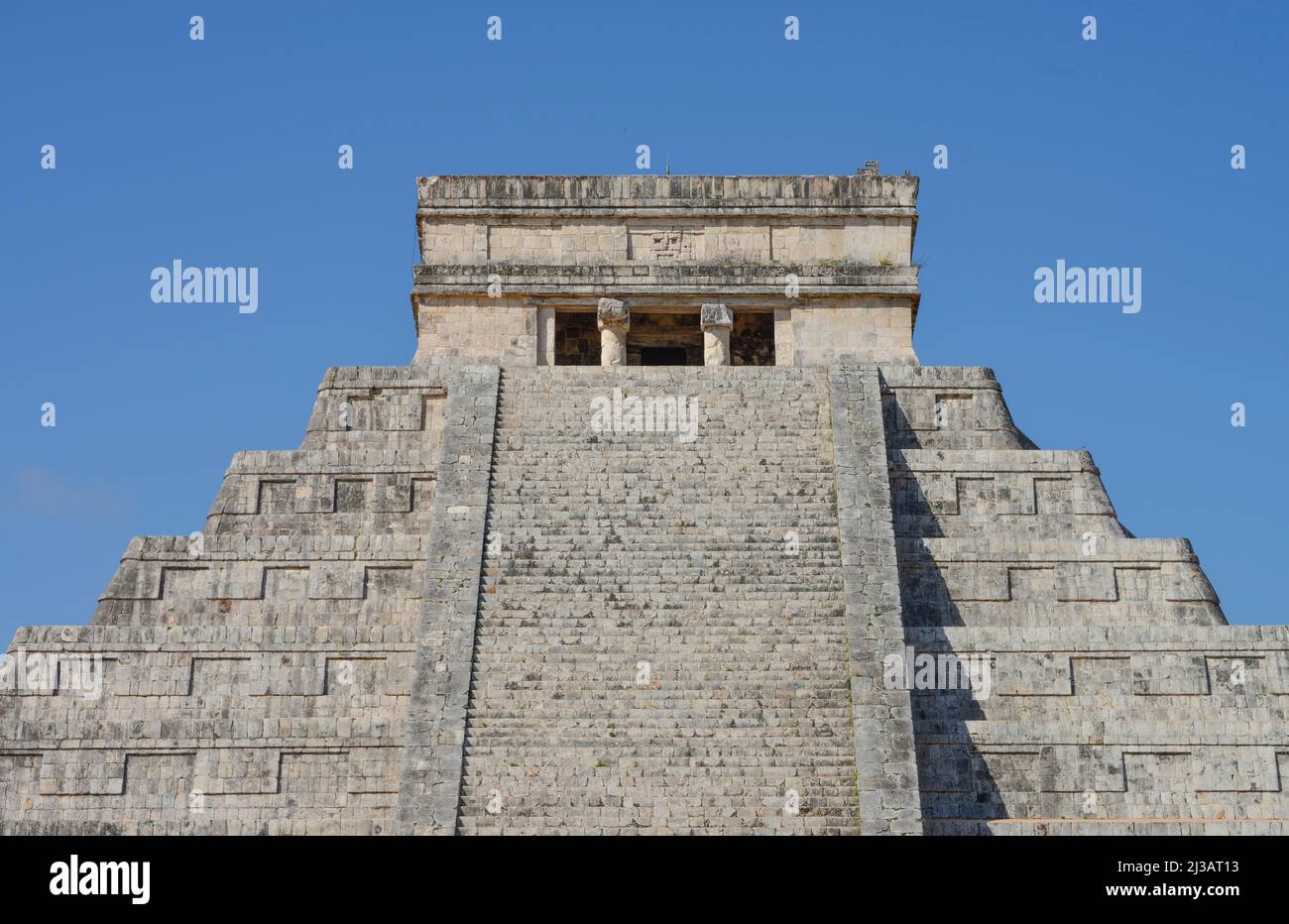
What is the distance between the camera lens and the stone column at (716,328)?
2745 centimetres

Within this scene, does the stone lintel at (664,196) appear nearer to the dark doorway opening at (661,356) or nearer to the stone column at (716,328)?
the stone column at (716,328)

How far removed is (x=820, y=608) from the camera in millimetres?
21281

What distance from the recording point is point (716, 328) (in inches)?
1085

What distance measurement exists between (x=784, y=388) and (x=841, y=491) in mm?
2540

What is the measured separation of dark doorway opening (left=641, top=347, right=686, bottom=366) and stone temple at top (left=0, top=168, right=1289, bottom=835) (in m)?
3.17

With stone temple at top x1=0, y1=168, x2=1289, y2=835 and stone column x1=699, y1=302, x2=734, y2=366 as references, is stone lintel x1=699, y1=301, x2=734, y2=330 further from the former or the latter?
stone temple at top x1=0, y1=168, x2=1289, y2=835

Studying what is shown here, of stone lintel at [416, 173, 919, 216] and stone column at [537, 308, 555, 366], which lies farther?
stone lintel at [416, 173, 919, 216]

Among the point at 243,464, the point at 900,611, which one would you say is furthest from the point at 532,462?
the point at 900,611

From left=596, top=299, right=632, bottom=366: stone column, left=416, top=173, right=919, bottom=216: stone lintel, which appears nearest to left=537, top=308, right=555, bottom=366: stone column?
left=596, top=299, right=632, bottom=366: stone column

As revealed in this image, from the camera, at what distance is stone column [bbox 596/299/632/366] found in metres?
27.5

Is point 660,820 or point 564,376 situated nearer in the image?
point 660,820

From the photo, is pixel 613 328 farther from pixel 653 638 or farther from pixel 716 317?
pixel 653 638

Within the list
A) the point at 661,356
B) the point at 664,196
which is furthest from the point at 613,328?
the point at 664,196
